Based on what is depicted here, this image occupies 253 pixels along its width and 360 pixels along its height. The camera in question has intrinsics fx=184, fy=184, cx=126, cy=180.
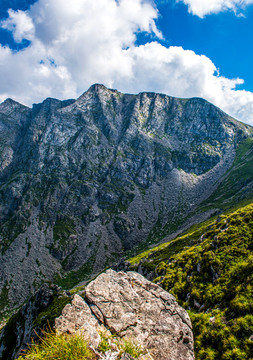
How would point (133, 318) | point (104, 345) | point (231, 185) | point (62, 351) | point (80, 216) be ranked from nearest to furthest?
point (62, 351) → point (104, 345) → point (133, 318) → point (80, 216) → point (231, 185)

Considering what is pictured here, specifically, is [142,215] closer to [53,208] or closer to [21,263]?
[53,208]

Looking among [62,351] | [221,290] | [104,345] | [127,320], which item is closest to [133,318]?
[127,320]

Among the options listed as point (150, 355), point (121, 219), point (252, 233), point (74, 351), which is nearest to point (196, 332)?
point (150, 355)

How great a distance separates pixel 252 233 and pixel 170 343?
15738 mm

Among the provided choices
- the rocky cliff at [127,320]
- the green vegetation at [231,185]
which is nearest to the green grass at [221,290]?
the rocky cliff at [127,320]

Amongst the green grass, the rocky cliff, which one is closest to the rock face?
the rocky cliff

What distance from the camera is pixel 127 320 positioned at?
12.2m

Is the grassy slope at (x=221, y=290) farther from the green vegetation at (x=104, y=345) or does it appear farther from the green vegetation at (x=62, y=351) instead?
the green vegetation at (x=62, y=351)

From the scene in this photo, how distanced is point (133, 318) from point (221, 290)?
8.51 m

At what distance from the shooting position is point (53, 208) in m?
169

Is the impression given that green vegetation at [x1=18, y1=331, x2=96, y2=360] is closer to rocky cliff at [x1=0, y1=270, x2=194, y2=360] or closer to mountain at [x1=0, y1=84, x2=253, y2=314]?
rocky cliff at [x1=0, y1=270, x2=194, y2=360]

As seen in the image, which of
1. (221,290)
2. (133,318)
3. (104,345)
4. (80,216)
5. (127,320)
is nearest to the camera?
(104,345)

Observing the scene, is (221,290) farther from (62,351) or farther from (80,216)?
(80,216)

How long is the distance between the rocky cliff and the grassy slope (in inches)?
58.4
